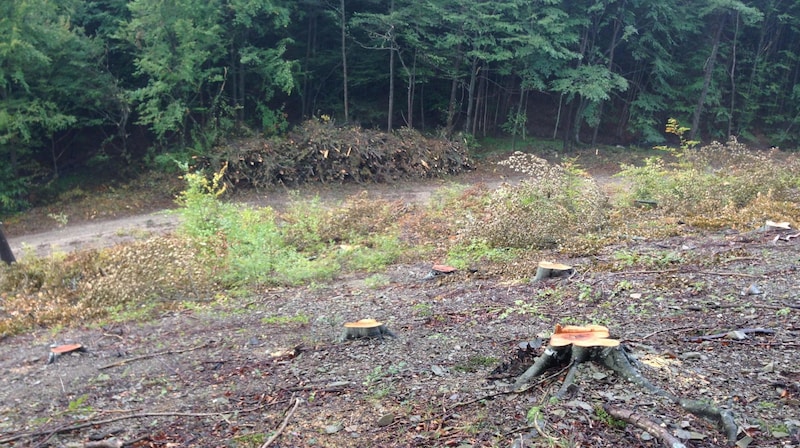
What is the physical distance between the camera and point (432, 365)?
412 cm

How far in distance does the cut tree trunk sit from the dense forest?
14.1 m

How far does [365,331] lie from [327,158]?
12.2 metres

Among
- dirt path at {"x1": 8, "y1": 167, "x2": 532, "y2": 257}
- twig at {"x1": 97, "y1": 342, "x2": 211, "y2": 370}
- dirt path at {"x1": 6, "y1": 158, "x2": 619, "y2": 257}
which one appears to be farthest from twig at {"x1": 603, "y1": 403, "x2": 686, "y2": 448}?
dirt path at {"x1": 6, "y1": 158, "x2": 619, "y2": 257}

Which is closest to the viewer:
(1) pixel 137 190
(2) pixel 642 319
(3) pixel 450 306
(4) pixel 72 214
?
(2) pixel 642 319

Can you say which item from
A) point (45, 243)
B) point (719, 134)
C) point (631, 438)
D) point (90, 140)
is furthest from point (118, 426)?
point (719, 134)

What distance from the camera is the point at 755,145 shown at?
73.5 ft

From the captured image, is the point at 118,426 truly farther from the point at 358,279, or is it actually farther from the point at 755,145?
the point at 755,145

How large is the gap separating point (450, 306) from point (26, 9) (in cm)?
1338

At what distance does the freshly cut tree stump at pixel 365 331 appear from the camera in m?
4.84

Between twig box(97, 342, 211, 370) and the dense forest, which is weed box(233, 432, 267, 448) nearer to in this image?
twig box(97, 342, 211, 370)

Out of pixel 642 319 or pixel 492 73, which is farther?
pixel 492 73

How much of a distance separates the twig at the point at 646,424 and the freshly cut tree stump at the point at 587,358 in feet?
0.88

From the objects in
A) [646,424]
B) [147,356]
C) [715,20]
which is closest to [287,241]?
[147,356]

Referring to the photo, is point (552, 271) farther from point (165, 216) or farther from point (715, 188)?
point (165, 216)
